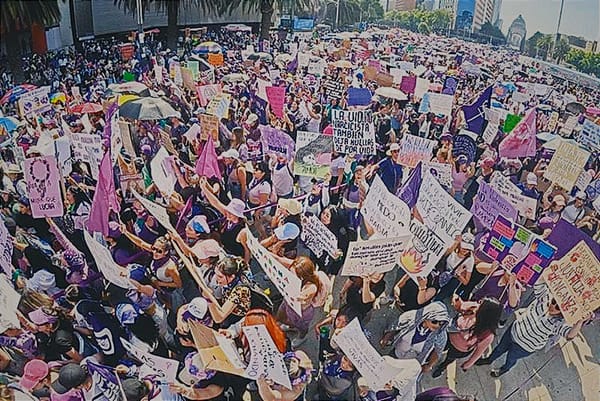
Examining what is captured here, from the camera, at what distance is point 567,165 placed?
711 centimetres

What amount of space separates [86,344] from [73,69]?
8.90 m

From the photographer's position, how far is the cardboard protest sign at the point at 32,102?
28.2 ft

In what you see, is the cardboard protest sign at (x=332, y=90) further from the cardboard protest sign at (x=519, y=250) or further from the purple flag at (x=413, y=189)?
the cardboard protest sign at (x=519, y=250)

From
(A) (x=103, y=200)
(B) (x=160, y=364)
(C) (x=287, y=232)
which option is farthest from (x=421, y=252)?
(A) (x=103, y=200)

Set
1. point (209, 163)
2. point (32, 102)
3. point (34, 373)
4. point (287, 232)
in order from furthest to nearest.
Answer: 1. point (32, 102)
2. point (209, 163)
3. point (287, 232)
4. point (34, 373)

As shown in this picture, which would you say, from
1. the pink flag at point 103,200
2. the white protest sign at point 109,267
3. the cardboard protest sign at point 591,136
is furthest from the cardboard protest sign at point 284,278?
the cardboard protest sign at point 591,136

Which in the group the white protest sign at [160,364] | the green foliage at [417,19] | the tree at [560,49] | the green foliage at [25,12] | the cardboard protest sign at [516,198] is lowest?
the white protest sign at [160,364]

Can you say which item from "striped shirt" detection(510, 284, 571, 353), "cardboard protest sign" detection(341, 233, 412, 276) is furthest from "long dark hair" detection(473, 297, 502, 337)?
"cardboard protest sign" detection(341, 233, 412, 276)

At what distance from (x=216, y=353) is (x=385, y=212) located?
2.05m

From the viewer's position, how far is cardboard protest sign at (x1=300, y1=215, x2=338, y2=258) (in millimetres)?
5211

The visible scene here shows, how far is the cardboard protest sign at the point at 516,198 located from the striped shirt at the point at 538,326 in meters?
1.32

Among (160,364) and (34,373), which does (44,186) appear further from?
(160,364)

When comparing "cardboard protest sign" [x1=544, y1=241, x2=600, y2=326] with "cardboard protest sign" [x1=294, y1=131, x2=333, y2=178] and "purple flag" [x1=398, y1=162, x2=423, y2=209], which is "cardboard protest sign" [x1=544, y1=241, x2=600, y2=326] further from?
"cardboard protest sign" [x1=294, y1=131, x2=333, y2=178]

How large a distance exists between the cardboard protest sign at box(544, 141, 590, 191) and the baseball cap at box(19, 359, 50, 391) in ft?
20.3
